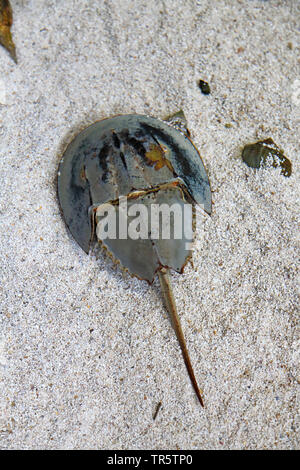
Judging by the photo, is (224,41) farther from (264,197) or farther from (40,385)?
(40,385)

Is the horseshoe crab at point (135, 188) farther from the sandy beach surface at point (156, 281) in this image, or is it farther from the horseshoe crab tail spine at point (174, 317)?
the sandy beach surface at point (156, 281)

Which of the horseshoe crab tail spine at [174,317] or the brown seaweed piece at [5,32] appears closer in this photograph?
the horseshoe crab tail spine at [174,317]

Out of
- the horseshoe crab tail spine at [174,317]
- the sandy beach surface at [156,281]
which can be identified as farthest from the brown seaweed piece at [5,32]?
the horseshoe crab tail spine at [174,317]

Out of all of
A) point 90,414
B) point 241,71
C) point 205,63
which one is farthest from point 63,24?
point 90,414

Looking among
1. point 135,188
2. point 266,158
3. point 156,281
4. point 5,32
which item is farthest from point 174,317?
point 5,32

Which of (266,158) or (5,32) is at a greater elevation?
(5,32)

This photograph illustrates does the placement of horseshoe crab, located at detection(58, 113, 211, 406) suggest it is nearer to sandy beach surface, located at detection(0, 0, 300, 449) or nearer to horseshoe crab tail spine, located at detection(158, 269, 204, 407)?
horseshoe crab tail spine, located at detection(158, 269, 204, 407)

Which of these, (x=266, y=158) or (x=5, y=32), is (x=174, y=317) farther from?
(x=5, y=32)

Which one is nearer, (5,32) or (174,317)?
(174,317)
